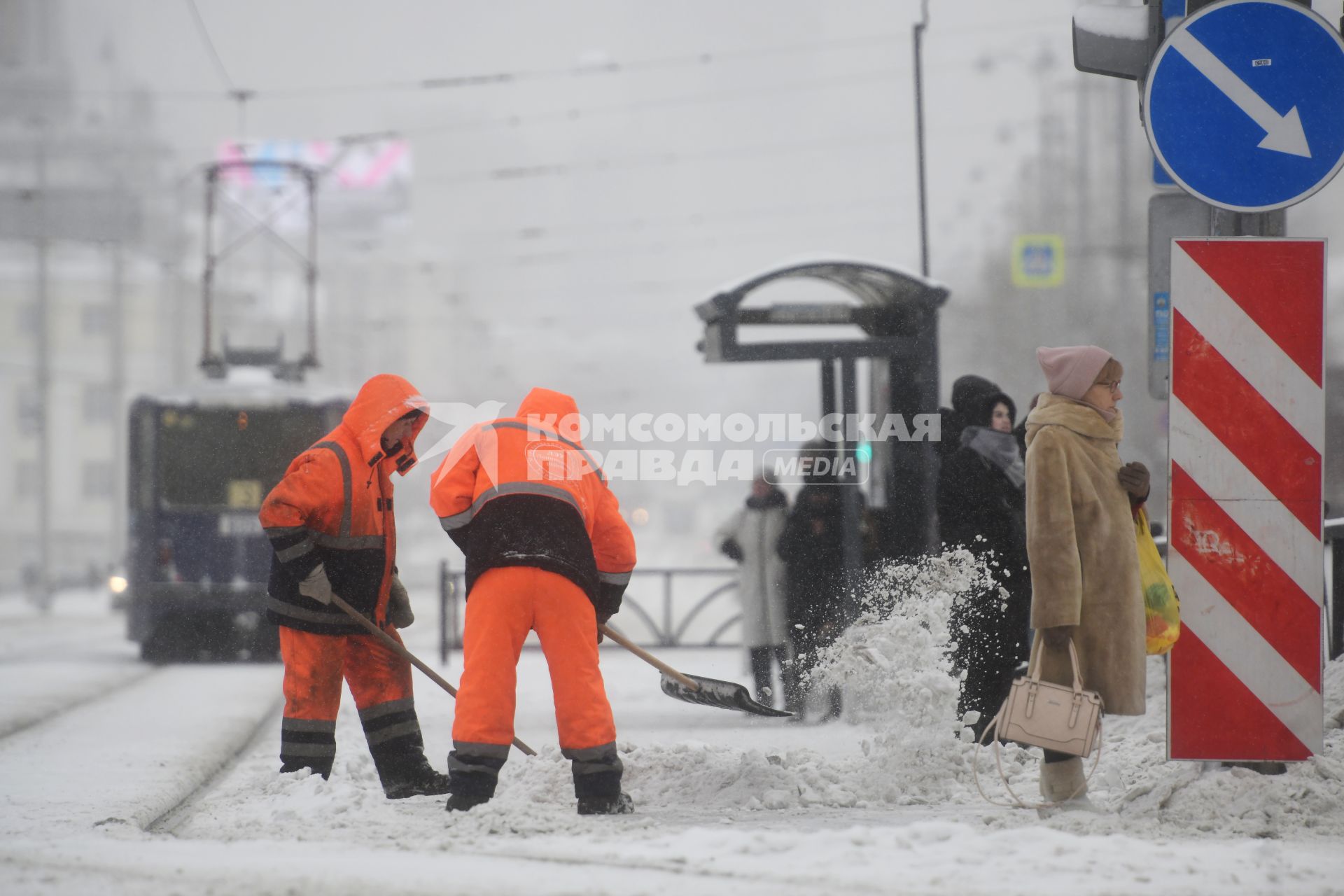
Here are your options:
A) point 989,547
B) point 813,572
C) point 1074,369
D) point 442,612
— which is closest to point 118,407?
point 442,612

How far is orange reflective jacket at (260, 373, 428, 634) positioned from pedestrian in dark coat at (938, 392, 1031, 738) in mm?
2245

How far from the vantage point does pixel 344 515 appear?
5.16 m

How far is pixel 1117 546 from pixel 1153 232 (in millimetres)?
1470

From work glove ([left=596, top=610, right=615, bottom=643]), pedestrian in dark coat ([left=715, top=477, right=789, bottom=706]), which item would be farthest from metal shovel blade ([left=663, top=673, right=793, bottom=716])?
pedestrian in dark coat ([left=715, top=477, right=789, bottom=706])

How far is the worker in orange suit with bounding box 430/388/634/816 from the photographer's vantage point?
463 centimetres

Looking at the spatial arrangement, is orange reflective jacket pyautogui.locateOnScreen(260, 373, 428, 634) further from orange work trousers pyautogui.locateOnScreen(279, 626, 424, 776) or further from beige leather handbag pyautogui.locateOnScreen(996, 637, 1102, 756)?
beige leather handbag pyautogui.locateOnScreen(996, 637, 1102, 756)

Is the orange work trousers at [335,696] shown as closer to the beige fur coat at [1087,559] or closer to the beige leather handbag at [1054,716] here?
the beige leather handbag at [1054,716]

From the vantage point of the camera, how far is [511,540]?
4715mm

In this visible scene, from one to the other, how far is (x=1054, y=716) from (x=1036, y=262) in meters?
3.20

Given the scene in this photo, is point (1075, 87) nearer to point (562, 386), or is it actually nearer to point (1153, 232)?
point (1153, 232)

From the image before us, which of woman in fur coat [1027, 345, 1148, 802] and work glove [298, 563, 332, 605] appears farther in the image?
work glove [298, 563, 332, 605]


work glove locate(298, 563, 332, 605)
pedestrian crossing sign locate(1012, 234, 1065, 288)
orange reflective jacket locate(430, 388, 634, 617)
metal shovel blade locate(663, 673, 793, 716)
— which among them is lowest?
metal shovel blade locate(663, 673, 793, 716)

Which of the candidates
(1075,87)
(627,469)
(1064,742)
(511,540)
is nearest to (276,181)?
(627,469)

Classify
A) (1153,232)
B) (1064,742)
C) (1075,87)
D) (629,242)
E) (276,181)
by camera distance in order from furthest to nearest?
(1075,87), (276,181), (629,242), (1153,232), (1064,742)
